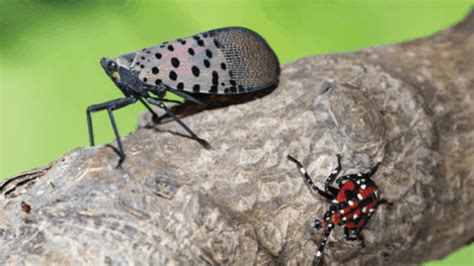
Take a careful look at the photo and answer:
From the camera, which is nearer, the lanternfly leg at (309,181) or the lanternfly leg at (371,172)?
the lanternfly leg at (309,181)

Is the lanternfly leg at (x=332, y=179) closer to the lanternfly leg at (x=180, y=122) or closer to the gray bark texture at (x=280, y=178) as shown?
the gray bark texture at (x=280, y=178)

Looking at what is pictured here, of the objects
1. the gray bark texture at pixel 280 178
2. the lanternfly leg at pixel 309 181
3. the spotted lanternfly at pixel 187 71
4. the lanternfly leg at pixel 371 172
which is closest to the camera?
the gray bark texture at pixel 280 178

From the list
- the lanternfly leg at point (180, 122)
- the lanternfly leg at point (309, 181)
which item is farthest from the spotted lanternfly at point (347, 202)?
the lanternfly leg at point (180, 122)

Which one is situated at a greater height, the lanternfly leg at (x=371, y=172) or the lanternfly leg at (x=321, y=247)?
the lanternfly leg at (x=371, y=172)

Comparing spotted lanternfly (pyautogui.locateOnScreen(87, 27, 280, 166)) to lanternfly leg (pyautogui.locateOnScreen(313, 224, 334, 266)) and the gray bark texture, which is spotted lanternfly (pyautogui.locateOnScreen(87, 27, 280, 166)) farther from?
lanternfly leg (pyautogui.locateOnScreen(313, 224, 334, 266))

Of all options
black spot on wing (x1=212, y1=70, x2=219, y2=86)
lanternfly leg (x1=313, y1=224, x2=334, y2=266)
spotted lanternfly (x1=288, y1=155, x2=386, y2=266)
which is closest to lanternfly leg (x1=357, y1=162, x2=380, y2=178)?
spotted lanternfly (x1=288, y1=155, x2=386, y2=266)
